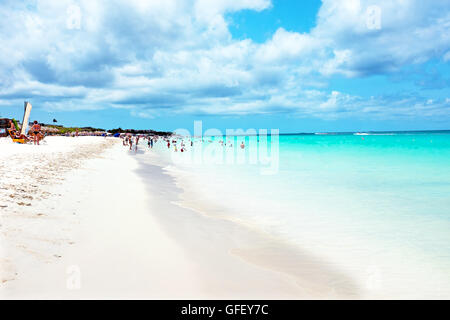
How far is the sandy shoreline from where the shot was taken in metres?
4.50

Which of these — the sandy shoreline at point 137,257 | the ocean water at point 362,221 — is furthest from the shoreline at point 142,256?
the ocean water at point 362,221

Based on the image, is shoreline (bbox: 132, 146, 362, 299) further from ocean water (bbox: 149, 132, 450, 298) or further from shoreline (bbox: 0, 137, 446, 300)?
ocean water (bbox: 149, 132, 450, 298)

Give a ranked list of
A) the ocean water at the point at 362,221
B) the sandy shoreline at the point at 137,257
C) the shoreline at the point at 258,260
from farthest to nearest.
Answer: the ocean water at the point at 362,221, the shoreline at the point at 258,260, the sandy shoreline at the point at 137,257

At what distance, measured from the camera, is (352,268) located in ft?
19.6

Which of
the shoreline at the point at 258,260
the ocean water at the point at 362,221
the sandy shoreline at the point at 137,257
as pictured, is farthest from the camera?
the ocean water at the point at 362,221

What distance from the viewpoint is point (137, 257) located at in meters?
5.62

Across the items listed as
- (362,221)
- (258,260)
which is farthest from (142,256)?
(362,221)

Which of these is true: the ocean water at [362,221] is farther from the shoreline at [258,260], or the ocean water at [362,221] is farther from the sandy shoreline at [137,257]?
the sandy shoreline at [137,257]

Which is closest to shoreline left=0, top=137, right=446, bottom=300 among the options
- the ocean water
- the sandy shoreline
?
the sandy shoreline

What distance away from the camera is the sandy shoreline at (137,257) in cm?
450

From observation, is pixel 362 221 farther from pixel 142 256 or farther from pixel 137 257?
pixel 137 257

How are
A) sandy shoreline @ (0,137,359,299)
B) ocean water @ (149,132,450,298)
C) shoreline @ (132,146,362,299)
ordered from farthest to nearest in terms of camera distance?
ocean water @ (149,132,450,298) < shoreline @ (132,146,362,299) < sandy shoreline @ (0,137,359,299)

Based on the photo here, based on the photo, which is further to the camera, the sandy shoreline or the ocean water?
the ocean water
